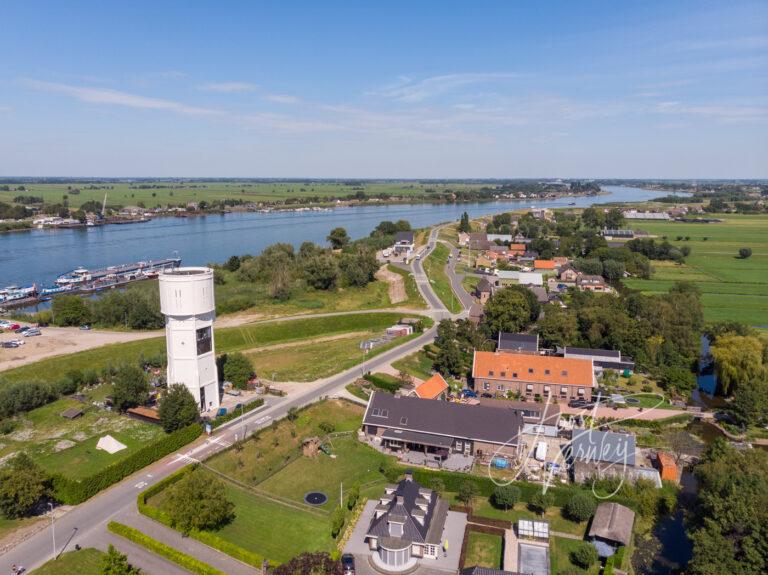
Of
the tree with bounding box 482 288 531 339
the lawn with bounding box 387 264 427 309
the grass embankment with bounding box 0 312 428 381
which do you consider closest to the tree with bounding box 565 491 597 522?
the tree with bounding box 482 288 531 339

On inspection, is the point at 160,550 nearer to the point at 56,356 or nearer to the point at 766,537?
the point at 766,537

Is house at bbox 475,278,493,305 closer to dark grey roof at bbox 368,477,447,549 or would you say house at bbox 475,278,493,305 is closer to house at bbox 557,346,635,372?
house at bbox 557,346,635,372

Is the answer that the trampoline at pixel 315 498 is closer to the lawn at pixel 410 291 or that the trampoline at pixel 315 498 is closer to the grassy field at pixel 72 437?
the grassy field at pixel 72 437

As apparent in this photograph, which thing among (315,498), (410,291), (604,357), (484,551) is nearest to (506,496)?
(484,551)

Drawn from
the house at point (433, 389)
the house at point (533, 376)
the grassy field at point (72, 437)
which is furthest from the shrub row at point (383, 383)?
the grassy field at point (72, 437)

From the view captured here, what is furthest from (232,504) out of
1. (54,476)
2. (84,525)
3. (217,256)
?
(217,256)

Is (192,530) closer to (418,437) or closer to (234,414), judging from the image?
(234,414)
